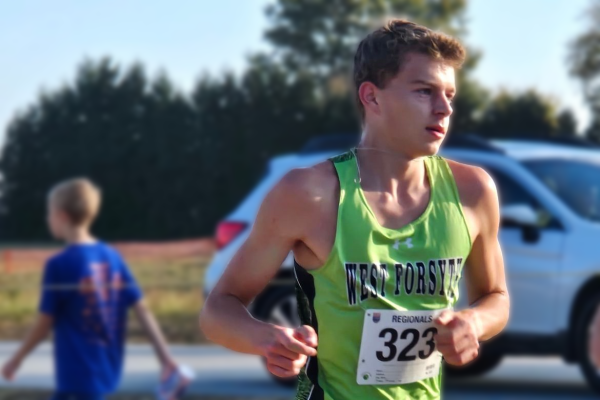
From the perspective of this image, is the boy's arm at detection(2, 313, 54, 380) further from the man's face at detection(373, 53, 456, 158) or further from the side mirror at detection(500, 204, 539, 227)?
the side mirror at detection(500, 204, 539, 227)

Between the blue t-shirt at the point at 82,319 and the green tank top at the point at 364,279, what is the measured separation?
2714mm

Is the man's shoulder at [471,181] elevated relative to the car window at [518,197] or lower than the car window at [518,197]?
lower

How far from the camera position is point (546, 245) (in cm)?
896

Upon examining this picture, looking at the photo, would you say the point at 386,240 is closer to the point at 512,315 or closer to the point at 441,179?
the point at 441,179

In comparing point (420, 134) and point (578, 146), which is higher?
point (578, 146)

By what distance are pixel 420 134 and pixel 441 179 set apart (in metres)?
0.19

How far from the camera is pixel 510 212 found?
8.97 m

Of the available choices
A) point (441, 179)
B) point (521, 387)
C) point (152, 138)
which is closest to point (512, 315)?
point (521, 387)

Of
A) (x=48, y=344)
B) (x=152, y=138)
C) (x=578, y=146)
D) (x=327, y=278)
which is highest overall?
(x=152, y=138)

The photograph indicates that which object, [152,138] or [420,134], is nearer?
[420,134]

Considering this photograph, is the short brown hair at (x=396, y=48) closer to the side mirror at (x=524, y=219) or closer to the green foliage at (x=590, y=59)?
the side mirror at (x=524, y=219)

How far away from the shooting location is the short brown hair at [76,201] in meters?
5.89

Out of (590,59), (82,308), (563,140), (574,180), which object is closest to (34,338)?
(82,308)

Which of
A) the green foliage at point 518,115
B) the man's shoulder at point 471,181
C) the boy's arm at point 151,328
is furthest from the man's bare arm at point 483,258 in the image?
the green foliage at point 518,115
